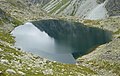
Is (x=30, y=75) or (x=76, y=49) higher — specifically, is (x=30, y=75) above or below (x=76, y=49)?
below

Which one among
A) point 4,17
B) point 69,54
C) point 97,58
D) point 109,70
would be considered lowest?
point 109,70

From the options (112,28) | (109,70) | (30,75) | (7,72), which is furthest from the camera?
(112,28)

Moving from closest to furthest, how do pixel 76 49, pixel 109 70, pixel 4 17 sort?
1. pixel 109 70
2. pixel 76 49
3. pixel 4 17

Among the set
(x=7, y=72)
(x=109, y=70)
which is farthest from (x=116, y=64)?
(x=7, y=72)

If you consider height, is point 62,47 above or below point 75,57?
above

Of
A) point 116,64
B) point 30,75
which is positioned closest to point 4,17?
point 116,64

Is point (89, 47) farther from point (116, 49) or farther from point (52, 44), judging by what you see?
point (116, 49)

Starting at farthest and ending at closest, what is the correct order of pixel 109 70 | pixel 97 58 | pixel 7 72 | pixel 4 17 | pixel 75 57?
pixel 4 17
pixel 75 57
pixel 97 58
pixel 109 70
pixel 7 72

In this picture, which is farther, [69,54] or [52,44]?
[52,44]

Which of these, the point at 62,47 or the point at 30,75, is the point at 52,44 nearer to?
the point at 62,47
